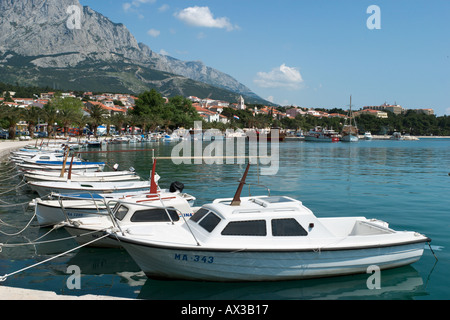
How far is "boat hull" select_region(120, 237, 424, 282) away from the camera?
10.4m

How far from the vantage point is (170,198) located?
15164 mm

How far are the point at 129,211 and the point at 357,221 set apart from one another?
7.79 meters

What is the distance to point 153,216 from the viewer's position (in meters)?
13.4

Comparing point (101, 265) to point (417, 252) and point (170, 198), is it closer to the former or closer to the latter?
point (170, 198)

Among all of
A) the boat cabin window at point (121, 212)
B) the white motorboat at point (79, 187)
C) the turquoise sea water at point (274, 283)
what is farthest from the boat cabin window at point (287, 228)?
the white motorboat at point (79, 187)

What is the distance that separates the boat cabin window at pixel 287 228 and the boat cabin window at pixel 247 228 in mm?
311

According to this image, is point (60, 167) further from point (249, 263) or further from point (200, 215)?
point (249, 263)

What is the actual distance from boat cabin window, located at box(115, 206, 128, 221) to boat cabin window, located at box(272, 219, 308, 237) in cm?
531

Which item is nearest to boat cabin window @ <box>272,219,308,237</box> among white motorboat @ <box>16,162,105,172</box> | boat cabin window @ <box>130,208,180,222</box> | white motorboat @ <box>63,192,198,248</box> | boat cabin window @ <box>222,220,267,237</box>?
boat cabin window @ <box>222,220,267,237</box>

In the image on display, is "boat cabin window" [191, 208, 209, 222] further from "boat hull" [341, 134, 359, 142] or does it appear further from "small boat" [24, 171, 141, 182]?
"boat hull" [341, 134, 359, 142]

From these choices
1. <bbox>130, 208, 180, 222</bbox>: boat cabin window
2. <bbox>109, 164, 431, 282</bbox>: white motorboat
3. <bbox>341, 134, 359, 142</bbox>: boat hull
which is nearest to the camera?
<bbox>109, 164, 431, 282</bbox>: white motorboat

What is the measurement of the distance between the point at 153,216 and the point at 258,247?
4.54 meters

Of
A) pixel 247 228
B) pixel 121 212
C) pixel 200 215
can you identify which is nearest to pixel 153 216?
pixel 121 212

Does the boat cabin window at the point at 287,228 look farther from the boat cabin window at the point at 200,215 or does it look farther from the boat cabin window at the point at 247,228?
the boat cabin window at the point at 200,215
